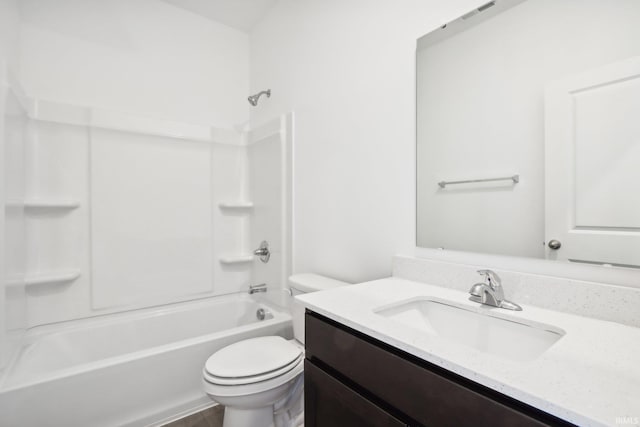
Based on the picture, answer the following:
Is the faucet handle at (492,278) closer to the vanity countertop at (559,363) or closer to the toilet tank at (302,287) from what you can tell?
the vanity countertop at (559,363)

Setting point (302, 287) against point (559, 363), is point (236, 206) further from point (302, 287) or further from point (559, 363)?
point (559, 363)

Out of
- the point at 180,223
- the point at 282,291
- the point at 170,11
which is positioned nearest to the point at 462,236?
the point at 282,291

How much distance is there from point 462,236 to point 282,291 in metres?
1.31

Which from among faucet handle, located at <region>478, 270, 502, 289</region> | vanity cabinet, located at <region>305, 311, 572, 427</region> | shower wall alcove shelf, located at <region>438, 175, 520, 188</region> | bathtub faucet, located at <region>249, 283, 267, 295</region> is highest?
shower wall alcove shelf, located at <region>438, 175, 520, 188</region>

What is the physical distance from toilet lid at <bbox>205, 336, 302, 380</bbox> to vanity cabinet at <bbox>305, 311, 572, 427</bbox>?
13.8 inches

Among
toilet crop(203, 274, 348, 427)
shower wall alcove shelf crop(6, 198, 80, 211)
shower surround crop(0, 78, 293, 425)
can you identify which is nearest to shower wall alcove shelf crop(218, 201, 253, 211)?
shower surround crop(0, 78, 293, 425)

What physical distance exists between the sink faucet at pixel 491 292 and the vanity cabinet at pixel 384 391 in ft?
1.25

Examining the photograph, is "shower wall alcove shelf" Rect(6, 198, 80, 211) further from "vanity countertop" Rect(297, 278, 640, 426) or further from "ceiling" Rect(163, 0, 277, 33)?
"vanity countertop" Rect(297, 278, 640, 426)

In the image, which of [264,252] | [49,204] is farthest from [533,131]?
[49,204]

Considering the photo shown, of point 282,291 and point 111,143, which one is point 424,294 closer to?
point 282,291

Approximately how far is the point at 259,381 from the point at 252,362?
0.11 meters

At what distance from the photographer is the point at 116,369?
1.37 meters

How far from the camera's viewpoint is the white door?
30.3 inches

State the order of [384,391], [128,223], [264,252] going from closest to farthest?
[384,391]
[128,223]
[264,252]
